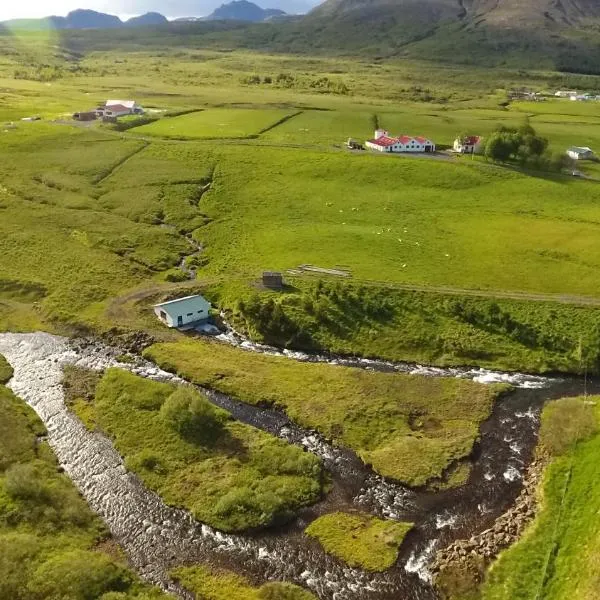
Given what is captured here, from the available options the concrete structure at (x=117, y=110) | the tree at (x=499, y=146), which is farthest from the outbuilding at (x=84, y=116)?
the tree at (x=499, y=146)

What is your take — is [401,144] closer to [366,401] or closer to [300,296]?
[300,296]

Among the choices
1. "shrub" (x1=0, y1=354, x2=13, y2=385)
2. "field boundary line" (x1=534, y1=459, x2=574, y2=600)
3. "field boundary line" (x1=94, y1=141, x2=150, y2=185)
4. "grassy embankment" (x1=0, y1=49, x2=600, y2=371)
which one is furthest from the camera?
"field boundary line" (x1=94, y1=141, x2=150, y2=185)

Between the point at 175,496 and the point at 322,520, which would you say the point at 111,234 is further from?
the point at 322,520

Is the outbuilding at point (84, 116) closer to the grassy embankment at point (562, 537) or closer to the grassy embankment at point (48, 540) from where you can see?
the grassy embankment at point (48, 540)

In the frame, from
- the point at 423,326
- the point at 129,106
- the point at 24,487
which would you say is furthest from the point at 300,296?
the point at 129,106

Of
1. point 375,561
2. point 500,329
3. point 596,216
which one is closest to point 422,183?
point 596,216

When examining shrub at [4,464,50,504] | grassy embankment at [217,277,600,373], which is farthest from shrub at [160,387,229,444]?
grassy embankment at [217,277,600,373]

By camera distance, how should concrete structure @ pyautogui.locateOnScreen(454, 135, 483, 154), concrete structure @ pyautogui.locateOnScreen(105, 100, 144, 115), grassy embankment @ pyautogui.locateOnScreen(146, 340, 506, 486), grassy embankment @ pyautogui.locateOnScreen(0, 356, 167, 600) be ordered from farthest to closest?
concrete structure @ pyautogui.locateOnScreen(105, 100, 144, 115), concrete structure @ pyautogui.locateOnScreen(454, 135, 483, 154), grassy embankment @ pyautogui.locateOnScreen(146, 340, 506, 486), grassy embankment @ pyautogui.locateOnScreen(0, 356, 167, 600)

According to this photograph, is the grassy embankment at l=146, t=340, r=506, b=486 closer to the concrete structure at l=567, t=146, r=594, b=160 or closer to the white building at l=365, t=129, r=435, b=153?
the white building at l=365, t=129, r=435, b=153
